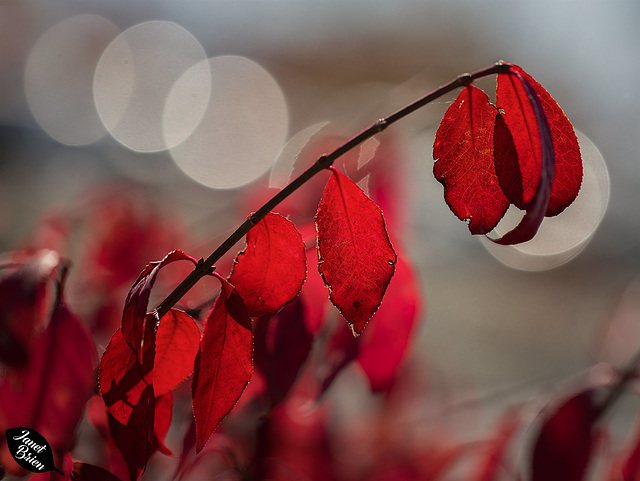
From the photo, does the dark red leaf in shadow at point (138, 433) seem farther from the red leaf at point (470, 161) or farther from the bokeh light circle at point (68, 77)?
the bokeh light circle at point (68, 77)

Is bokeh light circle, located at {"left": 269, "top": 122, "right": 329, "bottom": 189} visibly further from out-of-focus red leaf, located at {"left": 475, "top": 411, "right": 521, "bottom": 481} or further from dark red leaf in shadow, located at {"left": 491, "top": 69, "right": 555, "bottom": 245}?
out-of-focus red leaf, located at {"left": 475, "top": 411, "right": 521, "bottom": 481}

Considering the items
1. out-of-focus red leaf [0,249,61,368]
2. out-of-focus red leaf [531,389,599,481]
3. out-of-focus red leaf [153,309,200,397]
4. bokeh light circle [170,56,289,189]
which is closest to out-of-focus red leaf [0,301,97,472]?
out-of-focus red leaf [0,249,61,368]

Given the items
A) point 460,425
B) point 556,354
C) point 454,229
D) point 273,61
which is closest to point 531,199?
point 460,425

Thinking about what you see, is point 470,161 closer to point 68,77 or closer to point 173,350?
point 173,350

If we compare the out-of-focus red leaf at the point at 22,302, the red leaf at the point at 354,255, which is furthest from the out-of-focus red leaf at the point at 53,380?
the red leaf at the point at 354,255

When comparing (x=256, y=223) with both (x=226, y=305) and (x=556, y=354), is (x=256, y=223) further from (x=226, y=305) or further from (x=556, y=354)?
(x=556, y=354)
